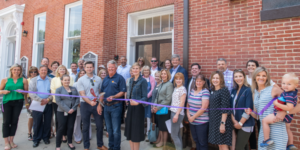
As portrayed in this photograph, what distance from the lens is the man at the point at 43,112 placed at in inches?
166

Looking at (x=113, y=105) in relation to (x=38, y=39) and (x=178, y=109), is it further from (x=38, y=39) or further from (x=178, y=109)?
(x=38, y=39)

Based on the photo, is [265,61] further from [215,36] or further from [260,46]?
[215,36]

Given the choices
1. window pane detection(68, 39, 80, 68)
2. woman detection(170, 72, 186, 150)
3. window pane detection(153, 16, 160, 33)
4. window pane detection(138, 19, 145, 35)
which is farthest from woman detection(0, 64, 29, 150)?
window pane detection(153, 16, 160, 33)

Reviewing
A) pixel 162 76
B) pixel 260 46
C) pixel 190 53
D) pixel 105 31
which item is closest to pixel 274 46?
pixel 260 46

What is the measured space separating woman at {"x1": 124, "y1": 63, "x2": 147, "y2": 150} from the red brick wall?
174cm

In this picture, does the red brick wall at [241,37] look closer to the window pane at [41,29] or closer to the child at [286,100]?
the child at [286,100]

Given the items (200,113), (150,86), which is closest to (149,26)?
(150,86)

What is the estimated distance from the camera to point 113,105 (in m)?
3.71

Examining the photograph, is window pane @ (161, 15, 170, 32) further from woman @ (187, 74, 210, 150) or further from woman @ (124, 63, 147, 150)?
woman @ (187, 74, 210, 150)

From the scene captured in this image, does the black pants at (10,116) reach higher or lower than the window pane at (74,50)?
lower

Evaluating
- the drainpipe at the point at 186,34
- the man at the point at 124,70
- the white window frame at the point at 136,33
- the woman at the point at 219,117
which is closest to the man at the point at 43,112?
the man at the point at 124,70

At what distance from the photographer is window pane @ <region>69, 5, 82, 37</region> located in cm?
734

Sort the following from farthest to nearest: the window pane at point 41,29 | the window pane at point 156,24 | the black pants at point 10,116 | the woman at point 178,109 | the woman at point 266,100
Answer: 1. the window pane at point 41,29
2. the window pane at point 156,24
3. the black pants at point 10,116
4. the woman at point 178,109
5. the woman at point 266,100

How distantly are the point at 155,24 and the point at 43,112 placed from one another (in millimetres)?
4251
